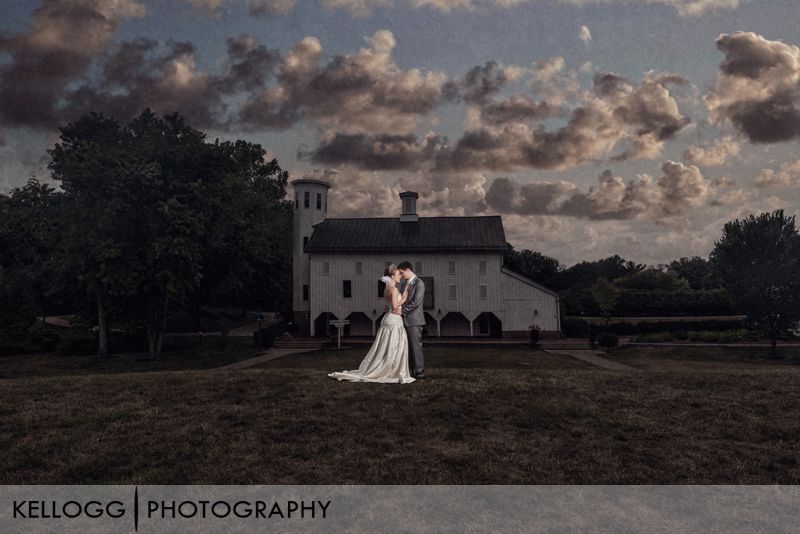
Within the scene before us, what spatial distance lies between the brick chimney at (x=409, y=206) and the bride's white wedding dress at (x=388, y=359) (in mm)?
28859

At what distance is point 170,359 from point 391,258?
1669 cm

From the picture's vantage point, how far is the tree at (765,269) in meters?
30.1

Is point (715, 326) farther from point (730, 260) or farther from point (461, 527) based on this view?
point (461, 527)

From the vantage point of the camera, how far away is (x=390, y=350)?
12.0m

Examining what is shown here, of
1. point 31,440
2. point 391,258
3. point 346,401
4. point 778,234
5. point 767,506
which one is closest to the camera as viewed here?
point 767,506

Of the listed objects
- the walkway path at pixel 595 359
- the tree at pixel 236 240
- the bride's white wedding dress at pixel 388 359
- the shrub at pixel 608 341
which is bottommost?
the walkway path at pixel 595 359

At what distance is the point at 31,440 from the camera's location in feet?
26.1

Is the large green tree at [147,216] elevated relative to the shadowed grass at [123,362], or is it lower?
elevated

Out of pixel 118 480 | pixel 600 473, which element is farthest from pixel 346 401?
pixel 600 473

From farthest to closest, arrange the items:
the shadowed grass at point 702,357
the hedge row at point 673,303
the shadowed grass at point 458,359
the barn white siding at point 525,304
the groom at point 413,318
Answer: the hedge row at point 673,303, the barn white siding at point 525,304, the shadowed grass at point 702,357, the shadowed grass at point 458,359, the groom at point 413,318

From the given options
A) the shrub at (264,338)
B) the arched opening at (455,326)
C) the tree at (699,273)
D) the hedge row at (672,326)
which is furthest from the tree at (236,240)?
the tree at (699,273)

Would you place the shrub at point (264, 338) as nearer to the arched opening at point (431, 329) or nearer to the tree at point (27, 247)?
the arched opening at point (431, 329)

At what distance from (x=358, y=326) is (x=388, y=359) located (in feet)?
92.2

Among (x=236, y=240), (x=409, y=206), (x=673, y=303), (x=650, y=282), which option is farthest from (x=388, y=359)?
(x=650, y=282)
